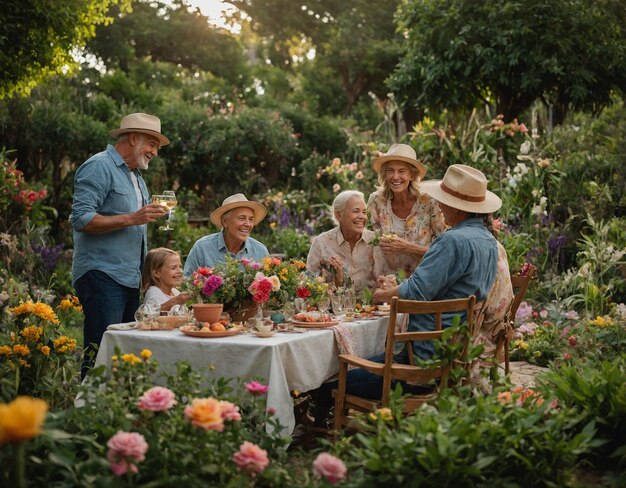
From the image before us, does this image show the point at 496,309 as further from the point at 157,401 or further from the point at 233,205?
the point at 157,401

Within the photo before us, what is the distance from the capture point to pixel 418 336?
385 cm

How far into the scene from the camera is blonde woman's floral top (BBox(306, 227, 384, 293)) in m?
5.53

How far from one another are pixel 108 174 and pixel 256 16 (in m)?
15.5

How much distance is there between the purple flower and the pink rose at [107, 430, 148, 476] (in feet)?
5.05

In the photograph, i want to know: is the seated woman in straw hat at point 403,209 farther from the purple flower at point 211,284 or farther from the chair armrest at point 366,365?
the purple flower at point 211,284

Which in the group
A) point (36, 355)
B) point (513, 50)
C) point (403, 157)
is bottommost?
point (36, 355)

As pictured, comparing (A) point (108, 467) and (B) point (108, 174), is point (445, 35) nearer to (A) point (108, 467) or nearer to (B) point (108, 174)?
(B) point (108, 174)

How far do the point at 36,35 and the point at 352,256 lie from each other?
457cm

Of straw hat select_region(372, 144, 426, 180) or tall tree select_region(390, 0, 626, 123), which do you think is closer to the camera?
straw hat select_region(372, 144, 426, 180)

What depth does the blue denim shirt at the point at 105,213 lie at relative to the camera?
4.77 m

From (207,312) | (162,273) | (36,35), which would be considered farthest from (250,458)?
(36,35)

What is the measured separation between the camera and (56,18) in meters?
7.92

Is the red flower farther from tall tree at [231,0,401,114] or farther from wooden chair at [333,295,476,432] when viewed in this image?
tall tree at [231,0,401,114]

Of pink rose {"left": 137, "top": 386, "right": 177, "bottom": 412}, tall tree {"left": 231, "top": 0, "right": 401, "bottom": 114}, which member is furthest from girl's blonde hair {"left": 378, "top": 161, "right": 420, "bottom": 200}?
tall tree {"left": 231, "top": 0, "right": 401, "bottom": 114}
